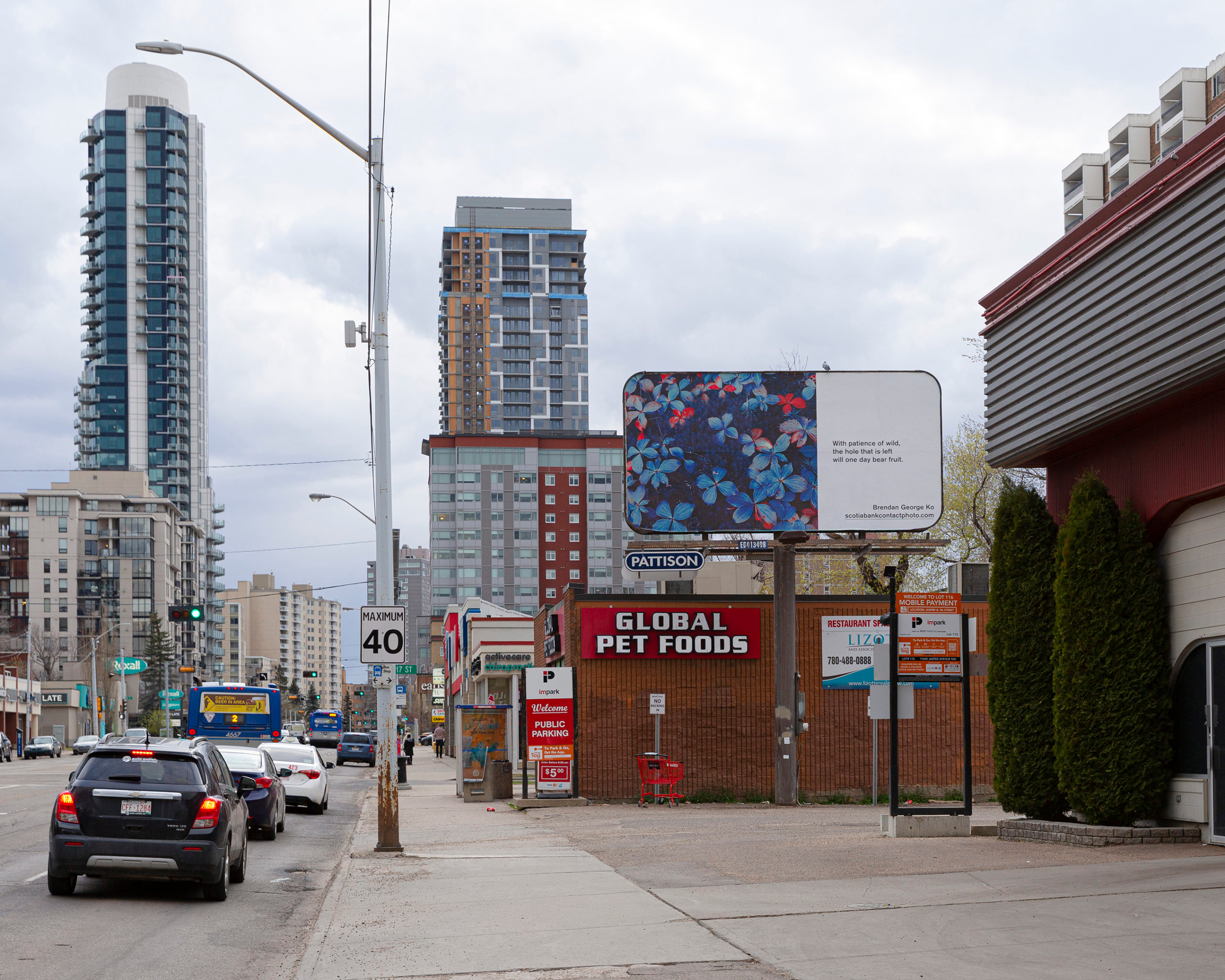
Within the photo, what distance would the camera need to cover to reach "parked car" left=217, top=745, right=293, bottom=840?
2106 centimetres

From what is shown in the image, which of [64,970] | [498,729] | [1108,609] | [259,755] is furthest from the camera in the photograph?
[498,729]

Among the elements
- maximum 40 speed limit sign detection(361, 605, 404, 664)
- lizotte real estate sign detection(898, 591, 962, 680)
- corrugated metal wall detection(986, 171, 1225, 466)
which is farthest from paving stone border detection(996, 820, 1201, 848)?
maximum 40 speed limit sign detection(361, 605, 404, 664)

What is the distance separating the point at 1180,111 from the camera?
90.1m

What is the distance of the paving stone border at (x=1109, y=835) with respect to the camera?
49.8ft

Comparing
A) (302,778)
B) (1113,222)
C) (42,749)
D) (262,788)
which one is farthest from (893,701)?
(42,749)

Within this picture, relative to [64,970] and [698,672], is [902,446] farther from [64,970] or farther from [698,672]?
[64,970]

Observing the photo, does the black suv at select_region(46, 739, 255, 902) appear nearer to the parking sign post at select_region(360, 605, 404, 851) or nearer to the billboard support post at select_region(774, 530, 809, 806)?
the parking sign post at select_region(360, 605, 404, 851)

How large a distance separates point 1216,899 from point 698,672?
17575 mm

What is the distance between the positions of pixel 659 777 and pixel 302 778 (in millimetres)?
7536

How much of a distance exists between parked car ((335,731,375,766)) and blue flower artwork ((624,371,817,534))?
43.4m

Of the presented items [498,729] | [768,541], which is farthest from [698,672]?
[498,729]

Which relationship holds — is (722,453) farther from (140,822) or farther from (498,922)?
(498,922)

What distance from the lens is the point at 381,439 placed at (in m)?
19.2

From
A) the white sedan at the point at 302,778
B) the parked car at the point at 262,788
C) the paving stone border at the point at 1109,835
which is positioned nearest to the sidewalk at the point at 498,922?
the parked car at the point at 262,788
